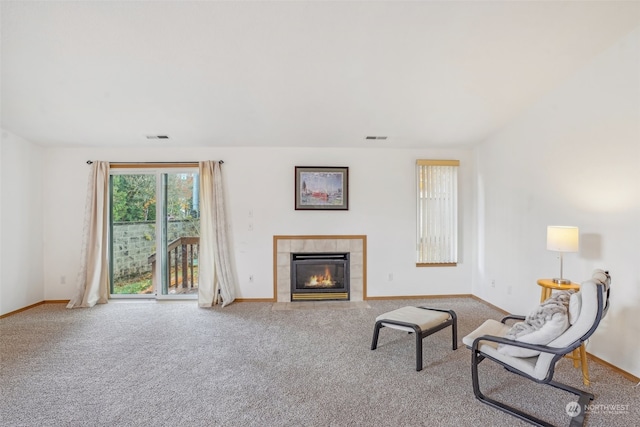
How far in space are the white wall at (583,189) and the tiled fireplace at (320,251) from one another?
1930mm

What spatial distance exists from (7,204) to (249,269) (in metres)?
3.33

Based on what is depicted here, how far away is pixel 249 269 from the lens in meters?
4.81

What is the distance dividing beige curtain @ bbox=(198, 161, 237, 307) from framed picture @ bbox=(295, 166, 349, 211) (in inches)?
46.9

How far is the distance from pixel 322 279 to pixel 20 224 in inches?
172

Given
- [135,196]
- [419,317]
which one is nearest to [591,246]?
[419,317]

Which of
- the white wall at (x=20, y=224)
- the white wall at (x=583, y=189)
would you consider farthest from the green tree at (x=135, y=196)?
the white wall at (x=583, y=189)

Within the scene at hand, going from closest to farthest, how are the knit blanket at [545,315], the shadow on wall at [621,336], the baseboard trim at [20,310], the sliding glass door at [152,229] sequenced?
the knit blanket at [545,315] → the shadow on wall at [621,336] → the baseboard trim at [20,310] → the sliding glass door at [152,229]

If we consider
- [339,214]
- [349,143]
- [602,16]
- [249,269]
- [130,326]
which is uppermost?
[602,16]

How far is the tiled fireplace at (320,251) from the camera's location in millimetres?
4797

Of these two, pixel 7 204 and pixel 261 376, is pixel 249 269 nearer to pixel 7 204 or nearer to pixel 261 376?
pixel 261 376

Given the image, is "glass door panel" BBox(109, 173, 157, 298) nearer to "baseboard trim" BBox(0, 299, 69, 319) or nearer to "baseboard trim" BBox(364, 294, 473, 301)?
"baseboard trim" BBox(0, 299, 69, 319)

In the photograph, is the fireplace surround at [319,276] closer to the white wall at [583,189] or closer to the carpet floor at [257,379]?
the carpet floor at [257,379]

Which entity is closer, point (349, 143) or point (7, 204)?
point (7, 204)

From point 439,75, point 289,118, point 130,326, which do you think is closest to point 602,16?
point 439,75
